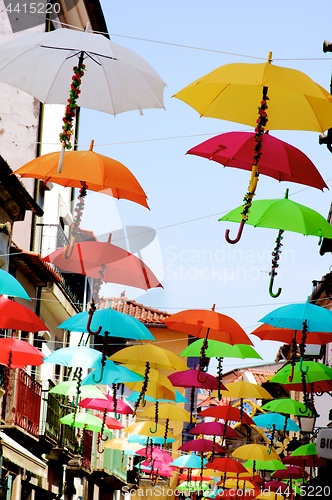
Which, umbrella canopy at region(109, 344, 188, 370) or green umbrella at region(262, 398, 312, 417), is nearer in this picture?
umbrella canopy at region(109, 344, 188, 370)

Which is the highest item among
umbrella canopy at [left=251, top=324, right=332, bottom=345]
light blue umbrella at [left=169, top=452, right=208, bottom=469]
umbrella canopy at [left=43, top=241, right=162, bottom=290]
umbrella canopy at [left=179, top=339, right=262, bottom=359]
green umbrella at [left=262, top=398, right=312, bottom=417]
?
umbrella canopy at [left=43, top=241, right=162, bottom=290]

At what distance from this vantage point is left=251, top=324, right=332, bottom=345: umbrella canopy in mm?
17625

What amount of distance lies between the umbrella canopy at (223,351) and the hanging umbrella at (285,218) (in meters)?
5.13

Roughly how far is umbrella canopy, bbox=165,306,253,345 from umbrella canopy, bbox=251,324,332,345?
2.50 ft

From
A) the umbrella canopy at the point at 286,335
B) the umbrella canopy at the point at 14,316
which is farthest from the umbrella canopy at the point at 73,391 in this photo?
the umbrella canopy at the point at 14,316

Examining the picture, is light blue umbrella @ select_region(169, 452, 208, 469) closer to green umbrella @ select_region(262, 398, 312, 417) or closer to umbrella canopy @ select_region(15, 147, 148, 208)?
green umbrella @ select_region(262, 398, 312, 417)

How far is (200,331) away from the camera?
17750mm

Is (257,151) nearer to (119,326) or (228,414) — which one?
(119,326)

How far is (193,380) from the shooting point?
20.0m

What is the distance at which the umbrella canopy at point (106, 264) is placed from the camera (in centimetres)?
1412

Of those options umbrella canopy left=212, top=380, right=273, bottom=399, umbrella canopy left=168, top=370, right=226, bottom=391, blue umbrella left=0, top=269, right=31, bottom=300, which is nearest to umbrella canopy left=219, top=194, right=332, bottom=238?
blue umbrella left=0, top=269, right=31, bottom=300

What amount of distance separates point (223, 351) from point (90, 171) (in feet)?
23.0

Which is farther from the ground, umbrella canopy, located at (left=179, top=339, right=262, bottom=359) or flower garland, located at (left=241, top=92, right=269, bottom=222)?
flower garland, located at (left=241, top=92, right=269, bottom=222)

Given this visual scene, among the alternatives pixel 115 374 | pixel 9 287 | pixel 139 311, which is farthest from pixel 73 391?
pixel 139 311
